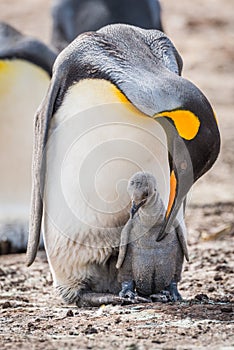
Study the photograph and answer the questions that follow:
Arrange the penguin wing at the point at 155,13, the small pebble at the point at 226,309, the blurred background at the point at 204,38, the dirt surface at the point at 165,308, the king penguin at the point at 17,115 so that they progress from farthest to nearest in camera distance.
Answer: the blurred background at the point at 204,38
the penguin wing at the point at 155,13
the king penguin at the point at 17,115
the small pebble at the point at 226,309
the dirt surface at the point at 165,308

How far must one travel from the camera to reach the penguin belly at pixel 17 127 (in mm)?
7230

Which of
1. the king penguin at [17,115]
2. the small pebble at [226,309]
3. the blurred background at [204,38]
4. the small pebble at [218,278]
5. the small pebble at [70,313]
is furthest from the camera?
the blurred background at [204,38]

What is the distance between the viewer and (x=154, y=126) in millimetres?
4605

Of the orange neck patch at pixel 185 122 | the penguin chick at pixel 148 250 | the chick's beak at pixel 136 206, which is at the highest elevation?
the orange neck patch at pixel 185 122

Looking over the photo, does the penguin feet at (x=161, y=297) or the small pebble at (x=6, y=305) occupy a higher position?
the penguin feet at (x=161, y=297)

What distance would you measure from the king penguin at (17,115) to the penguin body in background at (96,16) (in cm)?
136

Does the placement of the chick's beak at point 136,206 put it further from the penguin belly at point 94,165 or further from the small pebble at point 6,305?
the small pebble at point 6,305

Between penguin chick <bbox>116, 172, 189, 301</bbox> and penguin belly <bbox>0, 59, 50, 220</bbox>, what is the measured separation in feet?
9.09

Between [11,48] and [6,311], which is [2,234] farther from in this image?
→ [6,311]

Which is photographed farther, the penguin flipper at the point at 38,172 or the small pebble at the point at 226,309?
the penguin flipper at the point at 38,172


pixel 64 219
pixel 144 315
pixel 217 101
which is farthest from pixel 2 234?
pixel 217 101

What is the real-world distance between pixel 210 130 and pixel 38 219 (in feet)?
2.99

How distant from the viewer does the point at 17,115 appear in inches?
289

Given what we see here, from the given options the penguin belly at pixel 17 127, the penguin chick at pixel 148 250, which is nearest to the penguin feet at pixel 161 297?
the penguin chick at pixel 148 250
